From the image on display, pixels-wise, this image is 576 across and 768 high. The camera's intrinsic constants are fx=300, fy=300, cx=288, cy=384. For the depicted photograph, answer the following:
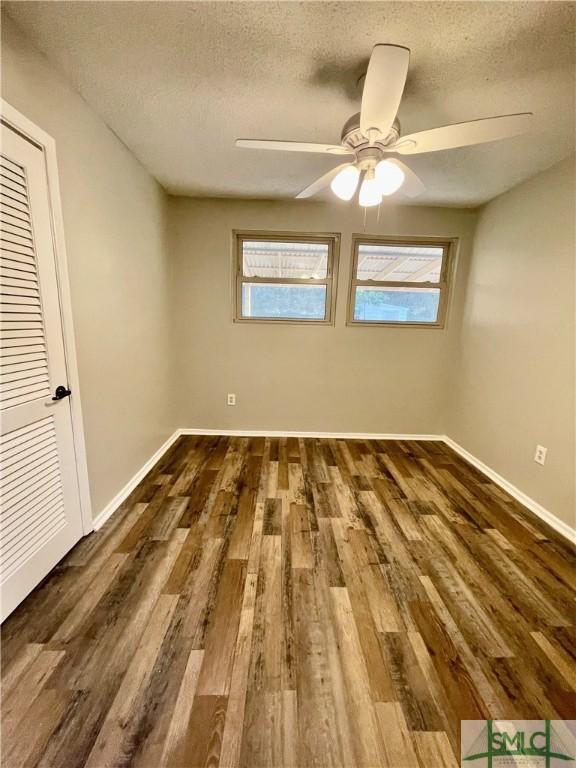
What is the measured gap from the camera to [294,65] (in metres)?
1.38

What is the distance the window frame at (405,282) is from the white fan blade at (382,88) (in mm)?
1885

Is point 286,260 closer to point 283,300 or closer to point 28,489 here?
point 283,300

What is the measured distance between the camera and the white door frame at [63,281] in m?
1.26

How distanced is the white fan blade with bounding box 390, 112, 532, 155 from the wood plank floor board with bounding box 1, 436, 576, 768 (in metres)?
2.08

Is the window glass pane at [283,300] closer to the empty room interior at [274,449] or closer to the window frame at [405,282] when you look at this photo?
the window frame at [405,282]

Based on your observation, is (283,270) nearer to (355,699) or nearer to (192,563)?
(192,563)

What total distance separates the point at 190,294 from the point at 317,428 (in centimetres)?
202

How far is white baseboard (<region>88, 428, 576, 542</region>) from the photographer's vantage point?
2.01 m

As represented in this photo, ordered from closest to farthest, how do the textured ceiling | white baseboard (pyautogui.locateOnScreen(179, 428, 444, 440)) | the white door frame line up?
the textured ceiling
the white door frame
white baseboard (pyautogui.locateOnScreen(179, 428, 444, 440))

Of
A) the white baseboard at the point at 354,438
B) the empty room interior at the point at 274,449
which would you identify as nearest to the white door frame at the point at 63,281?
the empty room interior at the point at 274,449

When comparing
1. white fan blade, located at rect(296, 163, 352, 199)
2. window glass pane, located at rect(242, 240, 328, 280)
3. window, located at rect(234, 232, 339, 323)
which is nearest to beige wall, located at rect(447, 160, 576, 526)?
window, located at rect(234, 232, 339, 323)

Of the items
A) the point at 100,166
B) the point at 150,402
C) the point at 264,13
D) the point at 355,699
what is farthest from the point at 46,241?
the point at 355,699

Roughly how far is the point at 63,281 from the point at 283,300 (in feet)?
6.75

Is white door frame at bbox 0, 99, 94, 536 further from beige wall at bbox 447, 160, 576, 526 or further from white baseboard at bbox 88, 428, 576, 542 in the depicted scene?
beige wall at bbox 447, 160, 576, 526
